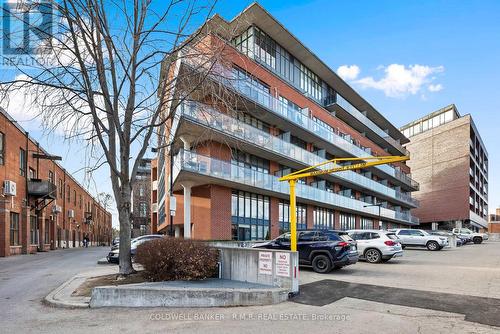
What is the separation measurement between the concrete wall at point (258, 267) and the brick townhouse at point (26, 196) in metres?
11.5

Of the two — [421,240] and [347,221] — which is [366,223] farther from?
[421,240]

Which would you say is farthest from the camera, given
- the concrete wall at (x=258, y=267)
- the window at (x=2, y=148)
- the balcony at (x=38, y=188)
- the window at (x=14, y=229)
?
the balcony at (x=38, y=188)

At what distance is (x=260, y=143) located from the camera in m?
27.6

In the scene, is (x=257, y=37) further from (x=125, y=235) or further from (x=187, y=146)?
(x=125, y=235)

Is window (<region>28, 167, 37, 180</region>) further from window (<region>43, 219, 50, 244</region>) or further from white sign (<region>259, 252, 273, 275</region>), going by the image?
white sign (<region>259, 252, 273, 275</region>)

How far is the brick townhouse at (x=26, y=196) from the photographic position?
85.8 feet

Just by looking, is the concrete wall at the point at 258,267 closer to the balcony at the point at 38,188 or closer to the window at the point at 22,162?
the window at the point at 22,162

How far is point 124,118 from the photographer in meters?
12.5

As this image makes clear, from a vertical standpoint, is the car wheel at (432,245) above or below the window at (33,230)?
below

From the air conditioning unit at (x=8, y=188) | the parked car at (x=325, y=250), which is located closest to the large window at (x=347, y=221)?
the parked car at (x=325, y=250)

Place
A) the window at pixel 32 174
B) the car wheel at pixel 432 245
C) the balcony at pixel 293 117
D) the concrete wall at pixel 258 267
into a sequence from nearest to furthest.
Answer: the concrete wall at pixel 258 267, the balcony at pixel 293 117, the car wheel at pixel 432 245, the window at pixel 32 174

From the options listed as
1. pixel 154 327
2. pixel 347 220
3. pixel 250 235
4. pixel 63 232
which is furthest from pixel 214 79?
pixel 63 232

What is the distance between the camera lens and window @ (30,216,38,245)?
106 feet

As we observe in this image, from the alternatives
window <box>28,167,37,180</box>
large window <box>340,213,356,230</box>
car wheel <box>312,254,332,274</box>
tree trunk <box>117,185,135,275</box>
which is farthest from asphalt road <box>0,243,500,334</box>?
large window <box>340,213,356,230</box>
